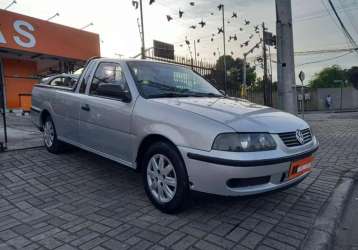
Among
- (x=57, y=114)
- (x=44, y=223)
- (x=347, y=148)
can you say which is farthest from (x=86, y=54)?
(x=44, y=223)

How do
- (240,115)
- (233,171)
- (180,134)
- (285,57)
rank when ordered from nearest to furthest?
1. (233,171)
2. (180,134)
3. (240,115)
4. (285,57)

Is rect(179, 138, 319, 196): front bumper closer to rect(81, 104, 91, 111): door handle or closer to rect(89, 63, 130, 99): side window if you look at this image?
rect(89, 63, 130, 99): side window

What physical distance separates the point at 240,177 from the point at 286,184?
0.65m

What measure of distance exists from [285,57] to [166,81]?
13.7 ft

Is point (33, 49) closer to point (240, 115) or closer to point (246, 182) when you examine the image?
point (240, 115)

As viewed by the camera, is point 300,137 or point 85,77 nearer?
point 300,137

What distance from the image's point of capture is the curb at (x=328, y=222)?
2.92 m

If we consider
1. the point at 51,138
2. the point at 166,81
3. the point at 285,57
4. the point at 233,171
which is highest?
the point at 285,57

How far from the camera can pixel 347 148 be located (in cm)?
714

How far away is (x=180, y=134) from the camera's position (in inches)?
127

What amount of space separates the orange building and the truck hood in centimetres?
1073

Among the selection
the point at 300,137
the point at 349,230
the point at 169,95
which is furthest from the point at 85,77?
the point at 349,230

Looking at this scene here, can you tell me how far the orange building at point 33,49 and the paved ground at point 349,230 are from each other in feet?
39.3

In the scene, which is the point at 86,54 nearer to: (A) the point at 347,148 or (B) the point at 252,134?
(A) the point at 347,148
